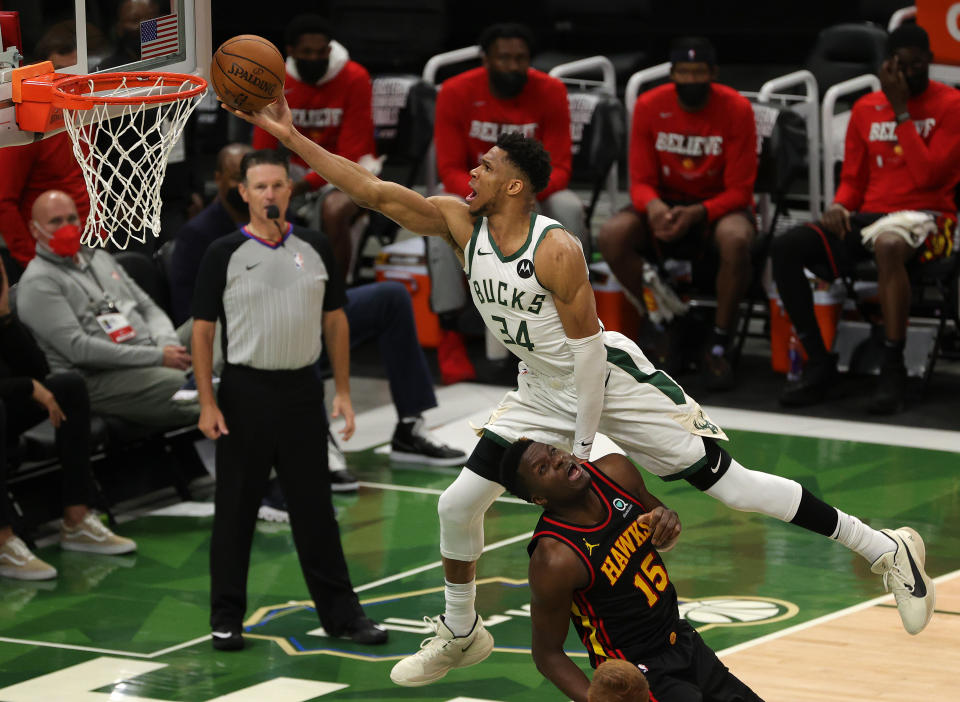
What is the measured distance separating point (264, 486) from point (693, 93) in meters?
4.51

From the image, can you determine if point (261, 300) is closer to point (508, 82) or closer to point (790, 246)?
point (508, 82)

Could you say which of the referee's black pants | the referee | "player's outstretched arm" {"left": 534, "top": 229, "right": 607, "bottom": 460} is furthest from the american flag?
"player's outstretched arm" {"left": 534, "top": 229, "right": 607, "bottom": 460}

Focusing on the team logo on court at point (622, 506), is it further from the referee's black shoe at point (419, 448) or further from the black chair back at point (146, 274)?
the black chair back at point (146, 274)

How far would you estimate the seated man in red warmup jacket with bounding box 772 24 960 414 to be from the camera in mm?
9438

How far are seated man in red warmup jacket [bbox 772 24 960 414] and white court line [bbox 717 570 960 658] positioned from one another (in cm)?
265

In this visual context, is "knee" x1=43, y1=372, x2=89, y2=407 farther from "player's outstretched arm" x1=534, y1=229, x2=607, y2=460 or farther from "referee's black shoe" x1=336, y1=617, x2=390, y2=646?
"player's outstretched arm" x1=534, y1=229, x2=607, y2=460

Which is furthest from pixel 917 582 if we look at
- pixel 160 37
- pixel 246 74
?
pixel 160 37

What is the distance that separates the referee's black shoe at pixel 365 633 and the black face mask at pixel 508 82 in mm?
4502

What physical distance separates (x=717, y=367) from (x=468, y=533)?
4.80 meters

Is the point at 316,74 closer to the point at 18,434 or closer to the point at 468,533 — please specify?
the point at 18,434

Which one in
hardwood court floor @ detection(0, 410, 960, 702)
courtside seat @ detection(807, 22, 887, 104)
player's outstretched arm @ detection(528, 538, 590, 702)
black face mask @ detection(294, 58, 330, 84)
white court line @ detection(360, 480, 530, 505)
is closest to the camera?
player's outstretched arm @ detection(528, 538, 590, 702)

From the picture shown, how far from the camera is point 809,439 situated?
9.31 metres

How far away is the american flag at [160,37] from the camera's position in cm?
633

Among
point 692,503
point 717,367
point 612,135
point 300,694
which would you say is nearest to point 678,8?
point 612,135
